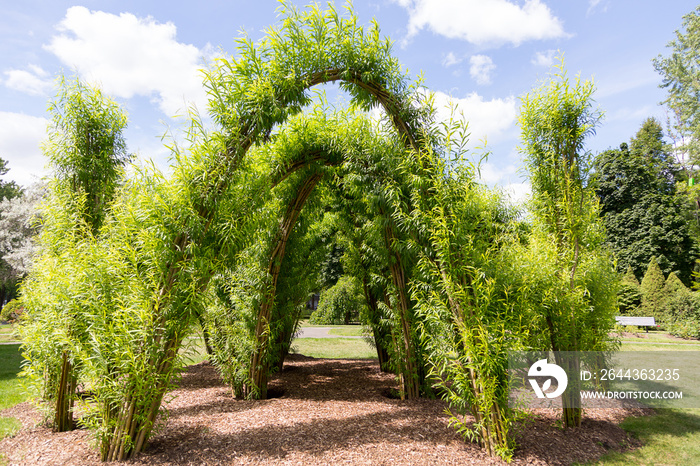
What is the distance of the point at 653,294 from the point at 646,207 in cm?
618

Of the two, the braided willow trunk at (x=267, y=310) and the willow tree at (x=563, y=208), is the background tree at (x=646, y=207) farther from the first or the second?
the braided willow trunk at (x=267, y=310)

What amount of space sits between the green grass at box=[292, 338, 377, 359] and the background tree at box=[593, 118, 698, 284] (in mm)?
Answer: 12811

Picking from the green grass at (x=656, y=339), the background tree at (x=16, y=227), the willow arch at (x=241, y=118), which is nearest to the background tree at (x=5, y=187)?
the background tree at (x=16, y=227)

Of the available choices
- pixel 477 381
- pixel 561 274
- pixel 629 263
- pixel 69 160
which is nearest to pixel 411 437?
pixel 477 381

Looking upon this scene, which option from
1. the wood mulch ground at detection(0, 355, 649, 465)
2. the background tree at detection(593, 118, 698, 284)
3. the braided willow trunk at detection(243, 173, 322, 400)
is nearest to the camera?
the wood mulch ground at detection(0, 355, 649, 465)

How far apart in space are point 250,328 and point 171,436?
1424mm

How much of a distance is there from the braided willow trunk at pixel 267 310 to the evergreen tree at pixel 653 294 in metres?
14.4

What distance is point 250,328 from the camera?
4277 millimetres

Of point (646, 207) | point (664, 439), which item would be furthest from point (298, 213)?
point (646, 207)

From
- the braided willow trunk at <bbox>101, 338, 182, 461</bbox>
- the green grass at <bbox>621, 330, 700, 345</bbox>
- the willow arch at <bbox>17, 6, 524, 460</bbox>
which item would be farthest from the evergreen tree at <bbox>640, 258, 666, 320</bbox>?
the braided willow trunk at <bbox>101, 338, 182, 461</bbox>

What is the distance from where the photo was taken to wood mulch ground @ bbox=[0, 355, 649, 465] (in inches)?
104

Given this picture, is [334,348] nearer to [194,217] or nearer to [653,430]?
[653,430]

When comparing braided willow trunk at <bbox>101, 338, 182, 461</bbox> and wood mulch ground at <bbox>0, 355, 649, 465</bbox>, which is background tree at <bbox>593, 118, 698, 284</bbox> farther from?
braided willow trunk at <bbox>101, 338, 182, 461</bbox>

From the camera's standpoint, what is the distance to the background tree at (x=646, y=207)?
15.9m
